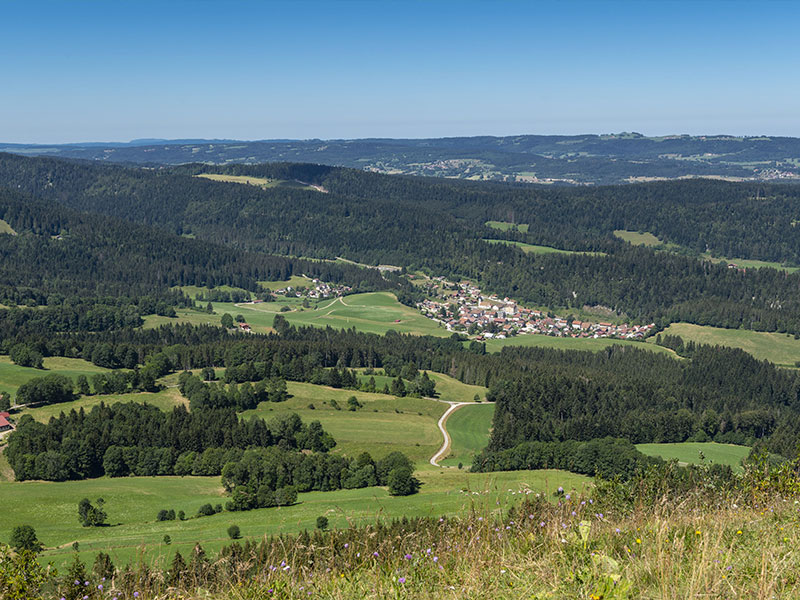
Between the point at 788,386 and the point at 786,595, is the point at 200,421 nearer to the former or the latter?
the point at 786,595

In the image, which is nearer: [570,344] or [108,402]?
[108,402]

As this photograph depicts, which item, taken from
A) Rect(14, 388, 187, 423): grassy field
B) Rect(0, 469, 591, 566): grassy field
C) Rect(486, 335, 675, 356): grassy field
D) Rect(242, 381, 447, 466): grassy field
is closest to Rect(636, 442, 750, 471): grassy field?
Rect(0, 469, 591, 566): grassy field

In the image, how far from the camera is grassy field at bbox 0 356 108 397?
125562 mm

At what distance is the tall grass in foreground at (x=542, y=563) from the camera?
8758 mm

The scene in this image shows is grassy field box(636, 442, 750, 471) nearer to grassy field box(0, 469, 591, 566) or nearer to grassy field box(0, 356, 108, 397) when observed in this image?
grassy field box(0, 469, 591, 566)

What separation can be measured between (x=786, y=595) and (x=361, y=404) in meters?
119

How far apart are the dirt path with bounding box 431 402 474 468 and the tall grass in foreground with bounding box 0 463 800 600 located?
87.3m

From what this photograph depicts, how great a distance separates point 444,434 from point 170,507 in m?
46.9

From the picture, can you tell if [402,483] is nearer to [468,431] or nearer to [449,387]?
[468,431]

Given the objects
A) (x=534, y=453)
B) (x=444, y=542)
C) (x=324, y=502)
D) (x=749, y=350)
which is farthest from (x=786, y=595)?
(x=749, y=350)

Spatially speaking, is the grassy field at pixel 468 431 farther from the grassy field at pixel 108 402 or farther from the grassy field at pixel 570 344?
the grassy field at pixel 570 344

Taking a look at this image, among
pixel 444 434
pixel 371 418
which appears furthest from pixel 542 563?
pixel 371 418

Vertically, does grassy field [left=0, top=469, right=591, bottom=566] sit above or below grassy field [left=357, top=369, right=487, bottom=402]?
above

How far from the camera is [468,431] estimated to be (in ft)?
374
